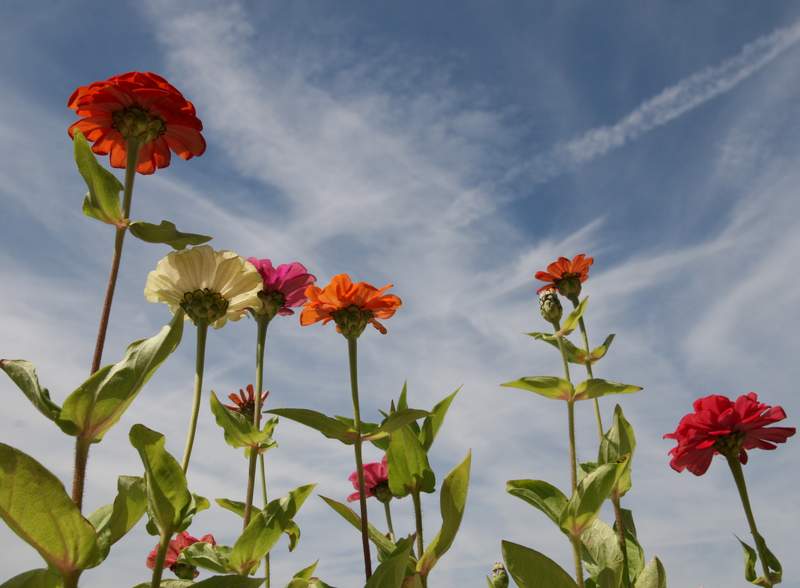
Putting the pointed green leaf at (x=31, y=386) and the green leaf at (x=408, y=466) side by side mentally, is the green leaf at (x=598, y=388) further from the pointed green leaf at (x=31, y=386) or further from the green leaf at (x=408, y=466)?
the pointed green leaf at (x=31, y=386)

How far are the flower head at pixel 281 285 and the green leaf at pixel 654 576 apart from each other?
5.88 feet

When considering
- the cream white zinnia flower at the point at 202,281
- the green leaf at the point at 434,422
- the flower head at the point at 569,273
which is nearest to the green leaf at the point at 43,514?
the cream white zinnia flower at the point at 202,281

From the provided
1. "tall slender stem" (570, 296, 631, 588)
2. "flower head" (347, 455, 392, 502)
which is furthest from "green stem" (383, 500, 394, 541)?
"tall slender stem" (570, 296, 631, 588)

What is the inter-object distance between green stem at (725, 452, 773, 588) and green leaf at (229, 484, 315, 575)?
6.38 ft

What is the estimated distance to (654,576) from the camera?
8.52ft

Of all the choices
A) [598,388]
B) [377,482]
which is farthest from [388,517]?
[598,388]

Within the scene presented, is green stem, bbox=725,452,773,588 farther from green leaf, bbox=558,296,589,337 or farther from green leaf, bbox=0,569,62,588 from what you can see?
green leaf, bbox=0,569,62,588

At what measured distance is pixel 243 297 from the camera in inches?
93.3

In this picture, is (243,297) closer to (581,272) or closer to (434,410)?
(434,410)

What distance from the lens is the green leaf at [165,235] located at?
74.4 inches

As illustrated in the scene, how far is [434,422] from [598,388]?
2.57 feet

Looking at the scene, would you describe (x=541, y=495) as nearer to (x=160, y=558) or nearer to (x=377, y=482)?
(x=377, y=482)

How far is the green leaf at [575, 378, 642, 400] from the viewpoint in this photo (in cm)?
276

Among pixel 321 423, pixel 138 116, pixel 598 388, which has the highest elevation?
pixel 138 116
